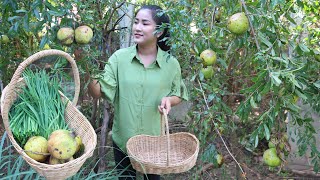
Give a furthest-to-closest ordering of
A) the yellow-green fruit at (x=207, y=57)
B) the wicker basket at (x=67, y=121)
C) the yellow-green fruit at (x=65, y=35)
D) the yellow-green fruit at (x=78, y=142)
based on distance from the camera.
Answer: the yellow-green fruit at (x=207, y=57), the yellow-green fruit at (x=65, y=35), the yellow-green fruit at (x=78, y=142), the wicker basket at (x=67, y=121)

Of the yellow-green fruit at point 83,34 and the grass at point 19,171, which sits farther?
the grass at point 19,171

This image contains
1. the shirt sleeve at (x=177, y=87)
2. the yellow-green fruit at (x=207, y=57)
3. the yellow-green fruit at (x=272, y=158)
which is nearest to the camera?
the yellow-green fruit at (x=207, y=57)

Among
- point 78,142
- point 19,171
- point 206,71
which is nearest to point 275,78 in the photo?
point 206,71

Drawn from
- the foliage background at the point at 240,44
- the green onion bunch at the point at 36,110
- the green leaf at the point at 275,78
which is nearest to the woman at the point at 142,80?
the foliage background at the point at 240,44

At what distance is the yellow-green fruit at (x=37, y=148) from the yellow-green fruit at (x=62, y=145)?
1.6 inches

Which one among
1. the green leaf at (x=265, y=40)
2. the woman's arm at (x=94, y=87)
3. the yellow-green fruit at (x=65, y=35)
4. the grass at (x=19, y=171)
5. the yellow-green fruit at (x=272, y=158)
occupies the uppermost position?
the green leaf at (x=265, y=40)

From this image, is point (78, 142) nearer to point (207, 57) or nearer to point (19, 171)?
point (207, 57)

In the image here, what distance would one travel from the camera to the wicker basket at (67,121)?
159 centimetres

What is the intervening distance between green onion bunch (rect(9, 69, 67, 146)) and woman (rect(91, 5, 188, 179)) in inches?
15.4

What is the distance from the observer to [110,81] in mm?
2436

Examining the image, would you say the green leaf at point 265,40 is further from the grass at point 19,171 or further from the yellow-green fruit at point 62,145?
the grass at point 19,171

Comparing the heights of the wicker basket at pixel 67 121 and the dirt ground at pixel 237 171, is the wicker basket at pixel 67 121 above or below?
above

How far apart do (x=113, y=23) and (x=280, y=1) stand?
172cm

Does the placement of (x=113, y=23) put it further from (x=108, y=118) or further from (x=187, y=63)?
(x=187, y=63)
